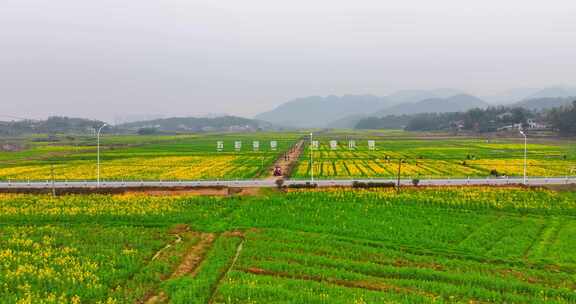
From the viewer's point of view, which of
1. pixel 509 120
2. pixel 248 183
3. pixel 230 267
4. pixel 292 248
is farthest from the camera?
pixel 509 120

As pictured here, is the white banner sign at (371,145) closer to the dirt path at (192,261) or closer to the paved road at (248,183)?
the paved road at (248,183)

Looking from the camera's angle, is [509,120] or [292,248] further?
[509,120]

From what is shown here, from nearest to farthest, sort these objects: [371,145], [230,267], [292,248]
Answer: [230,267], [292,248], [371,145]

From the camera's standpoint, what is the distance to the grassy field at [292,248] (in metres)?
15.5

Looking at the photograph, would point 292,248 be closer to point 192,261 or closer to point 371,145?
point 192,261

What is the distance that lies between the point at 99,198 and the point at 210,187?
8.71m

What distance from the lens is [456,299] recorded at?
15.1 metres

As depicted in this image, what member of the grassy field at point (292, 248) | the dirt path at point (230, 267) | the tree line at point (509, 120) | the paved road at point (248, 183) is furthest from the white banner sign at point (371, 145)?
the tree line at point (509, 120)

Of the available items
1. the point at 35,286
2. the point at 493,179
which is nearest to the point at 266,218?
the point at 35,286

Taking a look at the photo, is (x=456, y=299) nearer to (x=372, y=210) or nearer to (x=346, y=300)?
(x=346, y=300)

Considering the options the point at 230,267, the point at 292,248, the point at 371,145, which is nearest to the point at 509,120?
the point at 371,145

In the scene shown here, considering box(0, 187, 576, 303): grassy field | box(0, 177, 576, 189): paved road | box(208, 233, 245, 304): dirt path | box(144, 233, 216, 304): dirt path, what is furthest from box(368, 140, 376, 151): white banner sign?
box(144, 233, 216, 304): dirt path

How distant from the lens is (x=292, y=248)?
20.6 meters

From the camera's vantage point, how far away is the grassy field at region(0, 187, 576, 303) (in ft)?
50.9
